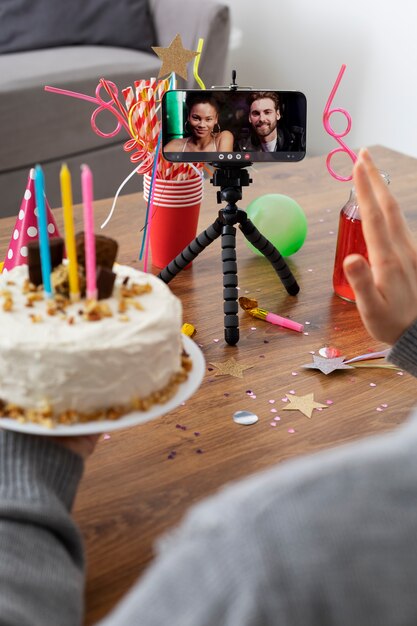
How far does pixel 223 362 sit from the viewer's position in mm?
1159

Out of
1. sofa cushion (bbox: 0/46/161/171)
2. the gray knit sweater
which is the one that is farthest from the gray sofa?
the gray knit sweater

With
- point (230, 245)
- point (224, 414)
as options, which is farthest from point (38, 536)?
point (230, 245)

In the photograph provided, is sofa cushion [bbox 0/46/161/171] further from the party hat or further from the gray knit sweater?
the gray knit sweater

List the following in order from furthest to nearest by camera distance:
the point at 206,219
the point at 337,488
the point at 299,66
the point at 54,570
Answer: the point at 299,66
the point at 206,219
the point at 54,570
the point at 337,488

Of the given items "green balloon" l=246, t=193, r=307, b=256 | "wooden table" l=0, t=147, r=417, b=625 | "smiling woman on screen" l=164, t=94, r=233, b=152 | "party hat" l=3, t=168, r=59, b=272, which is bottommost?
"wooden table" l=0, t=147, r=417, b=625

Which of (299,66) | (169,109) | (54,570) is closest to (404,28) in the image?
(299,66)

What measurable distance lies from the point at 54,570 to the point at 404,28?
316 centimetres

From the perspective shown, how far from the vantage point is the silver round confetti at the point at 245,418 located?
1.03m

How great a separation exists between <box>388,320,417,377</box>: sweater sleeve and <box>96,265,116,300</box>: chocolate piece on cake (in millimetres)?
346

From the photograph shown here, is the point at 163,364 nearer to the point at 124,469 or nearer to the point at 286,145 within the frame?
the point at 124,469

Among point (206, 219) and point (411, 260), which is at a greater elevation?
point (411, 260)

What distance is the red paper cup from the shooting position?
1.38 m

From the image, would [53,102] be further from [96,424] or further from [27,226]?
[96,424]

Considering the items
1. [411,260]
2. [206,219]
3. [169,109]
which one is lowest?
[206,219]
